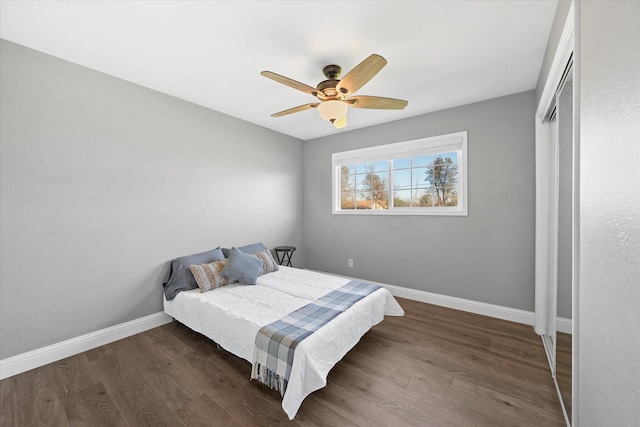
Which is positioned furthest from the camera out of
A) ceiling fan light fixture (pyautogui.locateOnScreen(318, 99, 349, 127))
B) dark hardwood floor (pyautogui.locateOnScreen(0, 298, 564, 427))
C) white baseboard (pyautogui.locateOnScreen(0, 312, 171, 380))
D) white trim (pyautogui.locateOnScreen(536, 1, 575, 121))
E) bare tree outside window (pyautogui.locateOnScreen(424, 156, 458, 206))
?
bare tree outside window (pyautogui.locateOnScreen(424, 156, 458, 206))

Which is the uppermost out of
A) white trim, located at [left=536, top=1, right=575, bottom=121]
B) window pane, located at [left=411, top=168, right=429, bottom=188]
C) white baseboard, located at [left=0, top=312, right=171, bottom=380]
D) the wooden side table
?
white trim, located at [left=536, top=1, right=575, bottom=121]

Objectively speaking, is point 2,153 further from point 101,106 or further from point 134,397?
point 134,397

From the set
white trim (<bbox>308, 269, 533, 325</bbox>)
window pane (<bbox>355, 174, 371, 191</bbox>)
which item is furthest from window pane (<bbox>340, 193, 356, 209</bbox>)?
white trim (<bbox>308, 269, 533, 325</bbox>)

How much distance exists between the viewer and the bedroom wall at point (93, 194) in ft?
6.63

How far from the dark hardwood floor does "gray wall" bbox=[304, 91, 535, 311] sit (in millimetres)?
744

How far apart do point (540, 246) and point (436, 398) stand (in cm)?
186

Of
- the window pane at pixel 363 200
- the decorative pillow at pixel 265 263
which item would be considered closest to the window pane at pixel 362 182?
the window pane at pixel 363 200

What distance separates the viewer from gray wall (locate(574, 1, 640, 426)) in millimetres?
624

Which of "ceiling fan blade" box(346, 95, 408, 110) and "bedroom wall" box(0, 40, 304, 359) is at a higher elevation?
"ceiling fan blade" box(346, 95, 408, 110)

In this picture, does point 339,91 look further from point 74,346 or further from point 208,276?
point 74,346

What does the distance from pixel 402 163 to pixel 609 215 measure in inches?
122

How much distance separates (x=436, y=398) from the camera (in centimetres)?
176

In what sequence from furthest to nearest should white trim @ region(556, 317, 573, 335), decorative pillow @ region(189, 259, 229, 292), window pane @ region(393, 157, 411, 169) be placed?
1. window pane @ region(393, 157, 411, 169)
2. decorative pillow @ region(189, 259, 229, 292)
3. white trim @ region(556, 317, 573, 335)

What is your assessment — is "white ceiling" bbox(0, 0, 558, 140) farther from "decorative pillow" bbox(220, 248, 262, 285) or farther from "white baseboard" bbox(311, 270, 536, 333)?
"white baseboard" bbox(311, 270, 536, 333)
